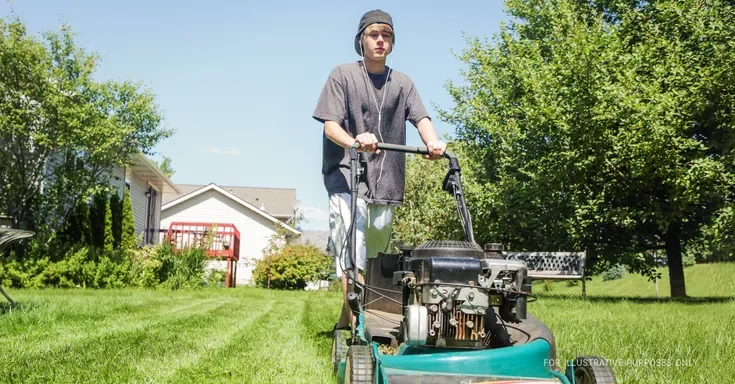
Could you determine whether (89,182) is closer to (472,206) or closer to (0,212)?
(0,212)

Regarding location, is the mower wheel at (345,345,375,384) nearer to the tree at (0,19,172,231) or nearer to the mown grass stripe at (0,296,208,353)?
the mown grass stripe at (0,296,208,353)

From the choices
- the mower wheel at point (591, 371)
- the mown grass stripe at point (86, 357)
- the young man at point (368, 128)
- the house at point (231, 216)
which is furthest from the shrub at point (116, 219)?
the mower wheel at point (591, 371)

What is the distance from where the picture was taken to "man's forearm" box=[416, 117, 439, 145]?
179 inches

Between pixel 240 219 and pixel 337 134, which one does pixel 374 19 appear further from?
pixel 240 219

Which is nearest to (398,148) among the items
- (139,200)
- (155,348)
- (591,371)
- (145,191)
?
(591,371)

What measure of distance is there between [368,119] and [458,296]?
1.89 m

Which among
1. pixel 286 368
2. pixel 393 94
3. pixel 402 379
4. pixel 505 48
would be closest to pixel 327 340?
pixel 286 368

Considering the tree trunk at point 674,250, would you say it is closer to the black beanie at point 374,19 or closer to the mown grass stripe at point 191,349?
the mown grass stripe at point 191,349

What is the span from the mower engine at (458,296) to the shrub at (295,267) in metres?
23.6

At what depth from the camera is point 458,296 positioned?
2.86m

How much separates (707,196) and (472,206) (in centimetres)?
733

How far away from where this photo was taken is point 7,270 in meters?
16.3

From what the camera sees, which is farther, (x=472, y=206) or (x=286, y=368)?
(x=472, y=206)

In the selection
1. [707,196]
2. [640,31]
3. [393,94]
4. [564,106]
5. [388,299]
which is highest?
[640,31]
